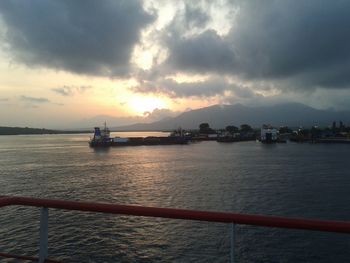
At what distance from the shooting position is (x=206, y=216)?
9.53 ft

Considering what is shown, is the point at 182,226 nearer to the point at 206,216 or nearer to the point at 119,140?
the point at 206,216

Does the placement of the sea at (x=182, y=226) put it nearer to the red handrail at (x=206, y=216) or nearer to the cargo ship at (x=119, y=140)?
the red handrail at (x=206, y=216)

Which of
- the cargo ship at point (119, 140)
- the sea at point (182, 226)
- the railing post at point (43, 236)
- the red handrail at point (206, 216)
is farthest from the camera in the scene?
the cargo ship at point (119, 140)

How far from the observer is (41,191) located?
35.8 m

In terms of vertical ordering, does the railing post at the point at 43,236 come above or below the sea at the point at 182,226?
above

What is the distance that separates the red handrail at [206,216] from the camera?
2.65 m

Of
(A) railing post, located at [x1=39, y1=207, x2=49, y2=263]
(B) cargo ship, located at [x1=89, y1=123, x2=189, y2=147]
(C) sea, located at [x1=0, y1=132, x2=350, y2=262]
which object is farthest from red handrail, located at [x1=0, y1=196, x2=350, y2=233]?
(B) cargo ship, located at [x1=89, y1=123, x2=189, y2=147]

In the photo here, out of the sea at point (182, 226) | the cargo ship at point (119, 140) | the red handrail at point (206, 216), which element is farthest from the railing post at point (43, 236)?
the cargo ship at point (119, 140)

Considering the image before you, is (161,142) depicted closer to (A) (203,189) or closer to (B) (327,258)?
(A) (203,189)

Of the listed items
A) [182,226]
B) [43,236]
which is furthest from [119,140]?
[43,236]

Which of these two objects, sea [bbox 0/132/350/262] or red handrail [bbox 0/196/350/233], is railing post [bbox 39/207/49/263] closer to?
red handrail [bbox 0/196/350/233]

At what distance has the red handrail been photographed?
2.65 m

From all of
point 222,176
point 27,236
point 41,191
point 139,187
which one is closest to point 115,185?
point 139,187

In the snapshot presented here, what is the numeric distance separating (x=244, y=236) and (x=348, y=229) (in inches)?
→ 707
